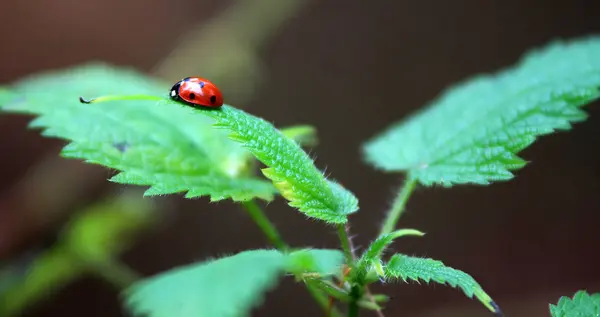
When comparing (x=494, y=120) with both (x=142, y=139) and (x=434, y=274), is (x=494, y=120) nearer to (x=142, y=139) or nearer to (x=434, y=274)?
(x=434, y=274)

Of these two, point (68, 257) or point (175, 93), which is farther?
point (68, 257)

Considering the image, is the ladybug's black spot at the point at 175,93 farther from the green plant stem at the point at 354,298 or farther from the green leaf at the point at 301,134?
the green plant stem at the point at 354,298

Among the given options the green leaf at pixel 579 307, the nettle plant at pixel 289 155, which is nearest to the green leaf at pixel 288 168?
the nettle plant at pixel 289 155

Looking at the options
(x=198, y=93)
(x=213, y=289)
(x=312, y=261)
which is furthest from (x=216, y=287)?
(x=198, y=93)

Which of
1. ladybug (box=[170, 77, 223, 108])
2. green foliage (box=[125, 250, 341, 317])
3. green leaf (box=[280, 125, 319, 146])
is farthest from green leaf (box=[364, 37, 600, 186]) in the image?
green foliage (box=[125, 250, 341, 317])

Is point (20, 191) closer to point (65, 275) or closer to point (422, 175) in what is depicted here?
point (65, 275)

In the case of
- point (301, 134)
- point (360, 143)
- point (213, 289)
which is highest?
point (360, 143)
